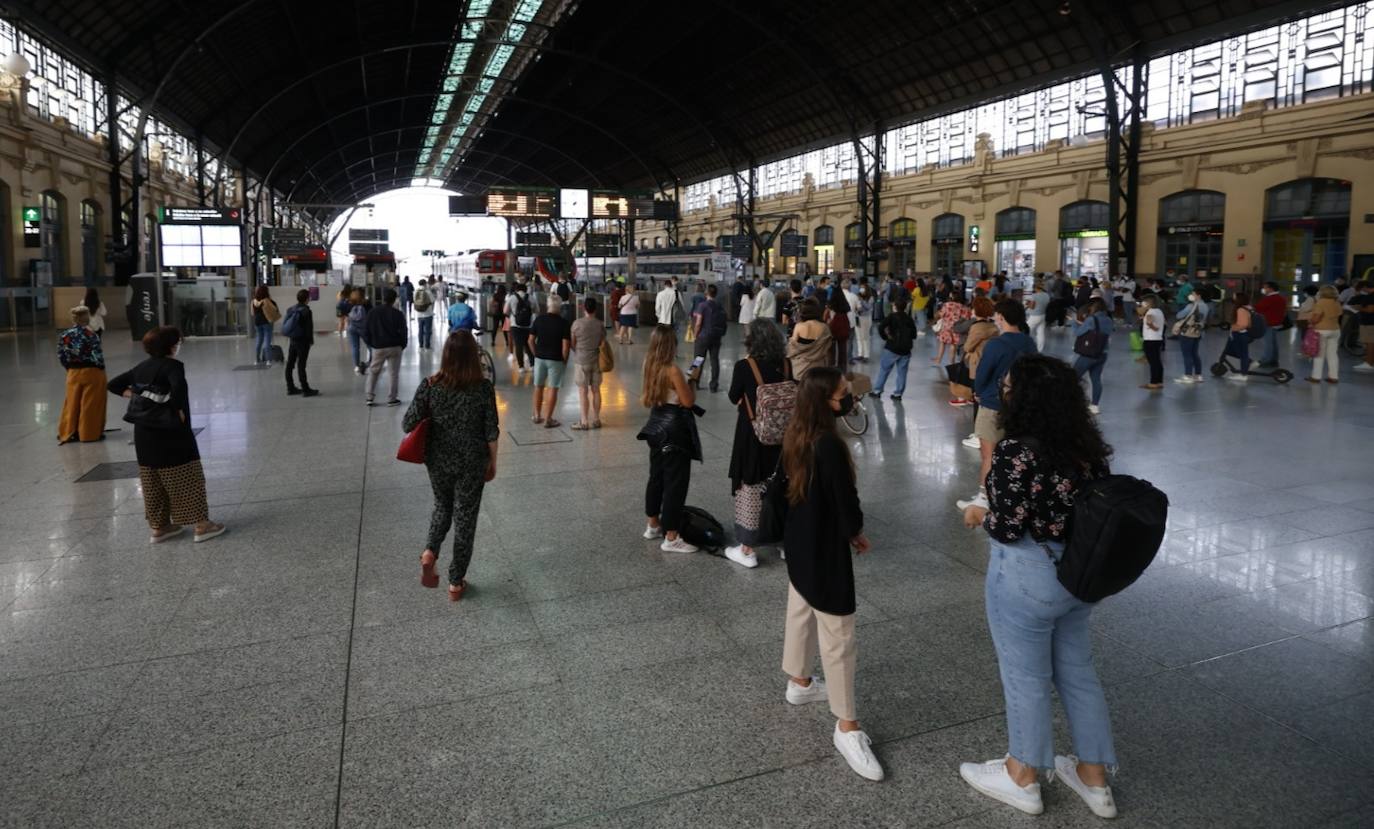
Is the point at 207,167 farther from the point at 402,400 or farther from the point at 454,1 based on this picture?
the point at 402,400

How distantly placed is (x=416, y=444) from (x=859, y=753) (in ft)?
9.23

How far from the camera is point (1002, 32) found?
A: 104ft

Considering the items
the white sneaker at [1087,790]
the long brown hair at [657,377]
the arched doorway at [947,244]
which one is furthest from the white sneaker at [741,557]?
the arched doorway at [947,244]

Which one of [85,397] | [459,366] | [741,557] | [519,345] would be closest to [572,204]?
[519,345]

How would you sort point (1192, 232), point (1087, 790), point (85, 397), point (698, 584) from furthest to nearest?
point (1192, 232)
point (85, 397)
point (698, 584)
point (1087, 790)

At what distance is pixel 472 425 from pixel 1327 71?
29.0m

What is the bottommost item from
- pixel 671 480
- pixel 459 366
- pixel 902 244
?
pixel 671 480

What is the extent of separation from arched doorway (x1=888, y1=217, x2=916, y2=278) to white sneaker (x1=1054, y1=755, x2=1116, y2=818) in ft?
128

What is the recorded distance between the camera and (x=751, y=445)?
17.7 feet

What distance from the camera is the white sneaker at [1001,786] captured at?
310 centimetres

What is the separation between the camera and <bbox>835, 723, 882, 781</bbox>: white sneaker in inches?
130

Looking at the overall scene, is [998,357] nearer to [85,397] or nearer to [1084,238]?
[85,397]

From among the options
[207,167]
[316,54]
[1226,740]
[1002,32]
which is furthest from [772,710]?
[207,167]

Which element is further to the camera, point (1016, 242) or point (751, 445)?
point (1016, 242)
